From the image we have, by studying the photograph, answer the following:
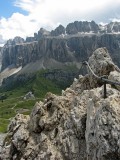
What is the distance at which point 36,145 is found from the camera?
135 feet

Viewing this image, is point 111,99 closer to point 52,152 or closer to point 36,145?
point 52,152

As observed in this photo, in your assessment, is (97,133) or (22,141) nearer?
(97,133)

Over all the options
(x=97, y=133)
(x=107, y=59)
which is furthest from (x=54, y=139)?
(x=107, y=59)

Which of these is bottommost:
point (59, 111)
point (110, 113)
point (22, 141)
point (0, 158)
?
point (0, 158)

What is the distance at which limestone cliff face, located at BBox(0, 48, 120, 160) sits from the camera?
28594 millimetres

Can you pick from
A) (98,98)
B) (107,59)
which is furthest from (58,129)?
(107,59)

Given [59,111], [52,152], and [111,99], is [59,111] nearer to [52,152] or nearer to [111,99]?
[52,152]

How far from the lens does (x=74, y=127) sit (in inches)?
1478

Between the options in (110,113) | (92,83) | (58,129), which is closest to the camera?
(110,113)

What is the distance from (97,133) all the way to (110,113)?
1.95 meters

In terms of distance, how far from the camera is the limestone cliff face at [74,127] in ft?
93.8

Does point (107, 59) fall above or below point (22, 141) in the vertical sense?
above

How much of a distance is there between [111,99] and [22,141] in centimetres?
1656

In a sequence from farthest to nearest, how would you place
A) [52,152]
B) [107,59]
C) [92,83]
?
[107,59], [92,83], [52,152]
